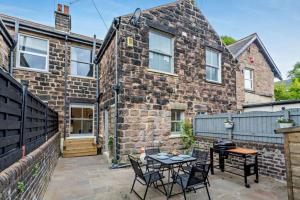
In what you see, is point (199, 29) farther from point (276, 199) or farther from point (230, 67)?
point (276, 199)

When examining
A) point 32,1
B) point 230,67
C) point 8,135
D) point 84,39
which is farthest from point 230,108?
point 32,1

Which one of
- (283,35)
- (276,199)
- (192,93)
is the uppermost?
(283,35)

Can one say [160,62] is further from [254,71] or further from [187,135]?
[254,71]

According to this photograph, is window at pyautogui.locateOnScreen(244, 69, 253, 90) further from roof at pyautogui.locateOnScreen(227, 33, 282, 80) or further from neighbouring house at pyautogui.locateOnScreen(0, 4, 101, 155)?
neighbouring house at pyautogui.locateOnScreen(0, 4, 101, 155)

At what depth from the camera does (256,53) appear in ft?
42.9

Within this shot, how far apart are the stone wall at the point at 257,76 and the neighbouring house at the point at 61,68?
9.36 metres

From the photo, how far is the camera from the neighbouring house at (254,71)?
1156 cm

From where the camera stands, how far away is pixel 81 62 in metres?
9.27

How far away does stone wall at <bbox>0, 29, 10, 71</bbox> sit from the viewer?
6.55 m

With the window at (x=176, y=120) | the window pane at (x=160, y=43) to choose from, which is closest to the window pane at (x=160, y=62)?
the window pane at (x=160, y=43)

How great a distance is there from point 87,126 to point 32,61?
412 cm

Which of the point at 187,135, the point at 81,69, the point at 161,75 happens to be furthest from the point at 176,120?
the point at 81,69

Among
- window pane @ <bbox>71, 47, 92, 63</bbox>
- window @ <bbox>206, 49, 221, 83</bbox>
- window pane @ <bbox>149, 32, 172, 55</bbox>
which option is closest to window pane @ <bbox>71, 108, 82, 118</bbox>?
window pane @ <bbox>71, 47, 92, 63</bbox>

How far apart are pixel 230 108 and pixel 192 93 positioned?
3.01 meters
